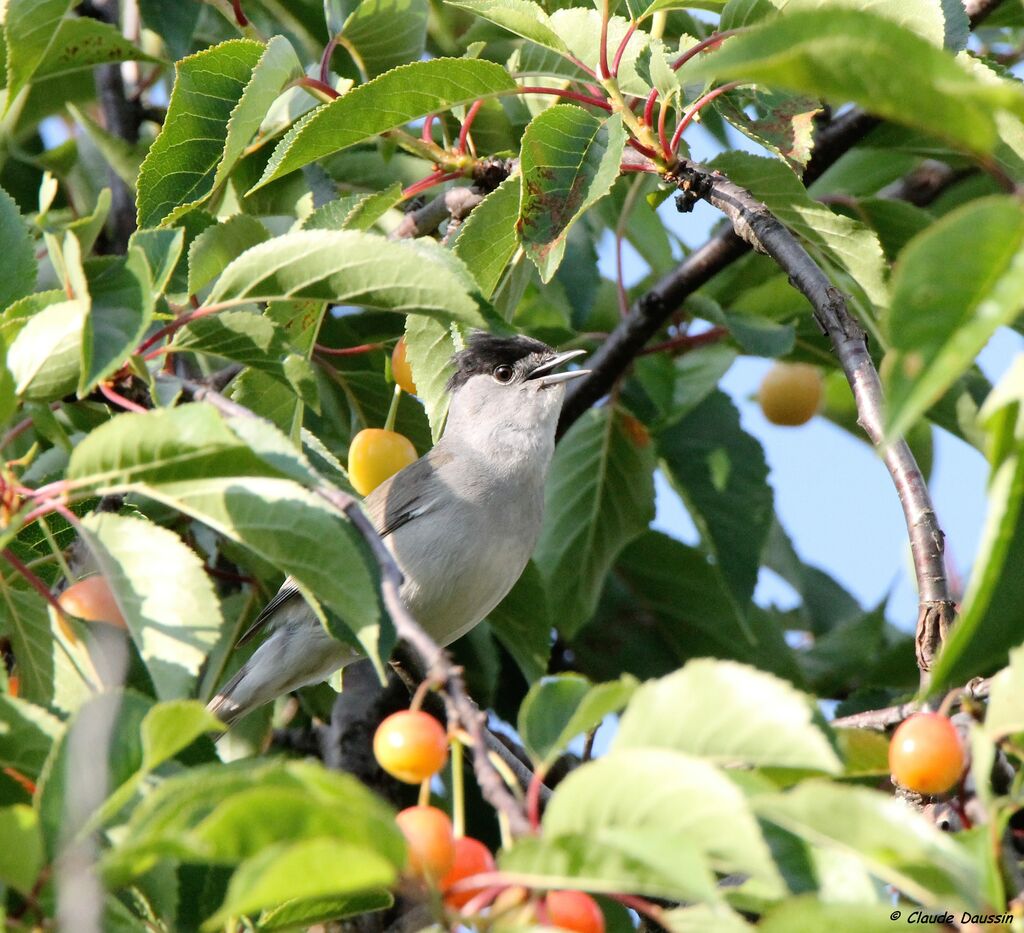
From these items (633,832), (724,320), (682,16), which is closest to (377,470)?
(724,320)

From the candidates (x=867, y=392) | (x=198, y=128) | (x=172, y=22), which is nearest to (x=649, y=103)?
(x=867, y=392)

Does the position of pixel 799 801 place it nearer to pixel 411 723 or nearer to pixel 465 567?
pixel 411 723

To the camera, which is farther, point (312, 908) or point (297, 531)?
point (312, 908)

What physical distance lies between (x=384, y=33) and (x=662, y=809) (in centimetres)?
234

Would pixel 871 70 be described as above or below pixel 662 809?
above

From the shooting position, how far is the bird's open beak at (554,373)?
13.0 feet

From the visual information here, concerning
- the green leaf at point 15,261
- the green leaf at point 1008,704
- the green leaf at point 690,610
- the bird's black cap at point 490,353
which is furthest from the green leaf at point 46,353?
the green leaf at point 690,610

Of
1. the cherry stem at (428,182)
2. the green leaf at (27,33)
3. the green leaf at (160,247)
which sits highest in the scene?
the green leaf at (27,33)

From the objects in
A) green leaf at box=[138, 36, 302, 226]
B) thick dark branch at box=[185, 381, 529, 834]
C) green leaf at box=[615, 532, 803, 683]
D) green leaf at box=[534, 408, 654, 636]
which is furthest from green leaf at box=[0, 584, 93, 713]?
green leaf at box=[615, 532, 803, 683]

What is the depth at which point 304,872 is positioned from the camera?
3.80 ft

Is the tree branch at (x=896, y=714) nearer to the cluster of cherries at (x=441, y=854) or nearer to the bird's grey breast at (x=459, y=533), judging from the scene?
the cluster of cherries at (x=441, y=854)

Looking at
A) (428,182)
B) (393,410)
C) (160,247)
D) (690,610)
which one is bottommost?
(690,610)

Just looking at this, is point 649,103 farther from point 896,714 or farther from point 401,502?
point 401,502

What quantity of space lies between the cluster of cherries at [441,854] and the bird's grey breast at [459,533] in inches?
80.3
